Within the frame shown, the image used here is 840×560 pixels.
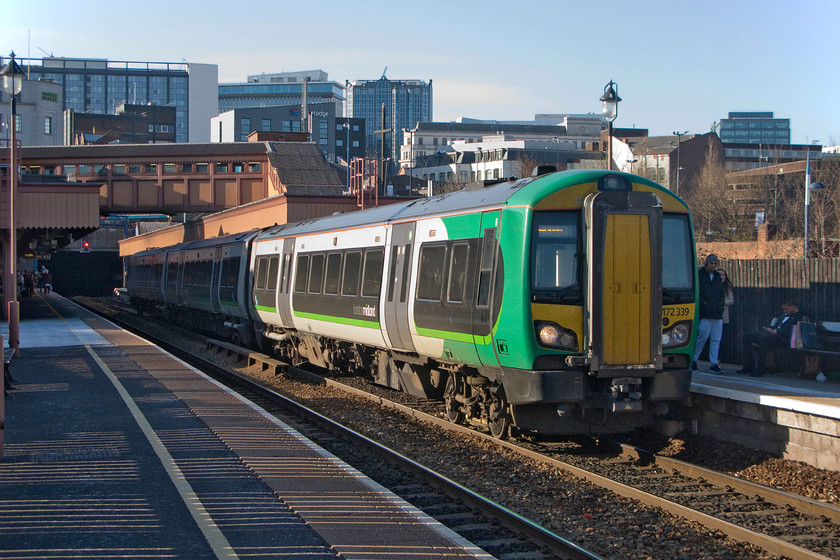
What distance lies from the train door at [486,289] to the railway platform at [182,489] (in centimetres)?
216

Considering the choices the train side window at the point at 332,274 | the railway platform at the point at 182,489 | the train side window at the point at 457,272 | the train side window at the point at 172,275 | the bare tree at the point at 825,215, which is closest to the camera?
the railway platform at the point at 182,489

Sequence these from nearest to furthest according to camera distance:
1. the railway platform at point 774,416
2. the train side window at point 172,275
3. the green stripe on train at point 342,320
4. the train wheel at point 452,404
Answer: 1. the railway platform at point 774,416
2. the train wheel at point 452,404
3. the green stripe on train at point 342,320
4. the train side window at point 172,275

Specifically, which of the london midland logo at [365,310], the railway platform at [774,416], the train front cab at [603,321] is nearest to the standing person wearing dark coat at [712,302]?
the railway platform at [774,416]

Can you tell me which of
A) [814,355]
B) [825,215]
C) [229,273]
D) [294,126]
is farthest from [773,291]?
[294,126]

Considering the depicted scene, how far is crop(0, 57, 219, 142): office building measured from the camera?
135875mm

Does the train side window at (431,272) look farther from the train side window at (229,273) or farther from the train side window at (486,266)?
Answer: the train side window at (229,273)

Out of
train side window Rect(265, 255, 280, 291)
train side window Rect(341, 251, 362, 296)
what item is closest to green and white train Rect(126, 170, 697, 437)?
train side window Rect(341, 251, 362, 296)

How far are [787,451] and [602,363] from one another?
2.19 m

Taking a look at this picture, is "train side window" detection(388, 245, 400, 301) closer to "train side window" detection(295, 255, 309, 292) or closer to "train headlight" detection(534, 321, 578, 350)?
"train headlight" detection(534, 321, 578, 350)

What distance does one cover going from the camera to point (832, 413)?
8219 millimetres

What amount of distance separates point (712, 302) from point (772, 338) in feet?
3.36

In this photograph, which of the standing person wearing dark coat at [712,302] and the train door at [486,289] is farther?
the standing person wearing dark coat at [712,302]

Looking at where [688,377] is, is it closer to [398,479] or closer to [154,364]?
[398,479]

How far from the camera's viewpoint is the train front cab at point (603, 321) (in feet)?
29.1
